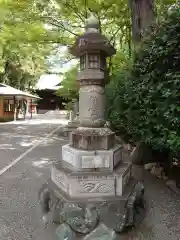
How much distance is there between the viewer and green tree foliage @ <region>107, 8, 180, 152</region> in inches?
176

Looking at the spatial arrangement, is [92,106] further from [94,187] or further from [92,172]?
[94,187]

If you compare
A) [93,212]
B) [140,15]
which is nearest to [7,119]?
[140,15]

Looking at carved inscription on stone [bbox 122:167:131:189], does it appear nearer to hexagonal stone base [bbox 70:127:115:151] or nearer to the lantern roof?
hexagonal stone base [bbox 70:127:115:151]

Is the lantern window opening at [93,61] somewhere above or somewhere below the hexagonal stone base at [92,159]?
above

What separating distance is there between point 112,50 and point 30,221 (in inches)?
132

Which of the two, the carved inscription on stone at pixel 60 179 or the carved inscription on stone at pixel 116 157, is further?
the carved inscription on stone at pixel 116 157

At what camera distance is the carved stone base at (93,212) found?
3.93m

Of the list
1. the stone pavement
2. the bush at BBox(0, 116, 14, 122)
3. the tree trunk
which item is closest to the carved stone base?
the stone pavement

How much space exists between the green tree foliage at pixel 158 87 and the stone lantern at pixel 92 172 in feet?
2.82

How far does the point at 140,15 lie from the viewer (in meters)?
7.91

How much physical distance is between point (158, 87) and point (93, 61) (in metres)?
1.24

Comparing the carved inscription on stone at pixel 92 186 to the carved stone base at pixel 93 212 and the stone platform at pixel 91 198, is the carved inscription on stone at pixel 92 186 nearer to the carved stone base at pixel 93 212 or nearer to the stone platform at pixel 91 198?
the stone platform at pixel 91 198

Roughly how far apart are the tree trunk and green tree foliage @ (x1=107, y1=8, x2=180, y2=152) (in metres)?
2.42

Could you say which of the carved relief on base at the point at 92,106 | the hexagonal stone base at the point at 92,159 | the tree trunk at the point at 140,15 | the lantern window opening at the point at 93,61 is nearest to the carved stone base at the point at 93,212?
the hexagonal stone base at the point at 92,159
